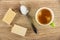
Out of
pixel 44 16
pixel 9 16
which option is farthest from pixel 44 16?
pixel 9 16

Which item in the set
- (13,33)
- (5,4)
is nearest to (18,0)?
(5,4)

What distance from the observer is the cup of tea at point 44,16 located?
3.89 ft

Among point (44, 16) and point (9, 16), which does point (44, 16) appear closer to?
point (44, 16)

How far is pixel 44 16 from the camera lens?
1.19m

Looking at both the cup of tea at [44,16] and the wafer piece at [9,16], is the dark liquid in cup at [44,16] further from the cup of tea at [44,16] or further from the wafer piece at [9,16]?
the wafer piece at [9,16]

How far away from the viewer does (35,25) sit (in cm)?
121

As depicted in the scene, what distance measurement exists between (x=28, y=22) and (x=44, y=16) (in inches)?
3.9

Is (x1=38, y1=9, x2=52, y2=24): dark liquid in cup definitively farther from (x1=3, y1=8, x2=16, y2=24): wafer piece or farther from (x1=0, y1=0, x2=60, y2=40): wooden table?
(x1=3, y1=8, x2=16, y2=24): wafer piece

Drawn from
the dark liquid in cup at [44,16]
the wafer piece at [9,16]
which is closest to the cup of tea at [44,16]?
the dark liquid in cup at [44,16]

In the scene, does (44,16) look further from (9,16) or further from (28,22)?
(9,16)

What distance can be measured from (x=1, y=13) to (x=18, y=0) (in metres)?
0.12

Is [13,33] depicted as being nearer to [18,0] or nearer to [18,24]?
[18,24]

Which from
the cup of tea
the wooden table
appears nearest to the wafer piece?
the wooden table

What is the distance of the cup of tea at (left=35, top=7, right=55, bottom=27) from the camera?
46.7 inches
